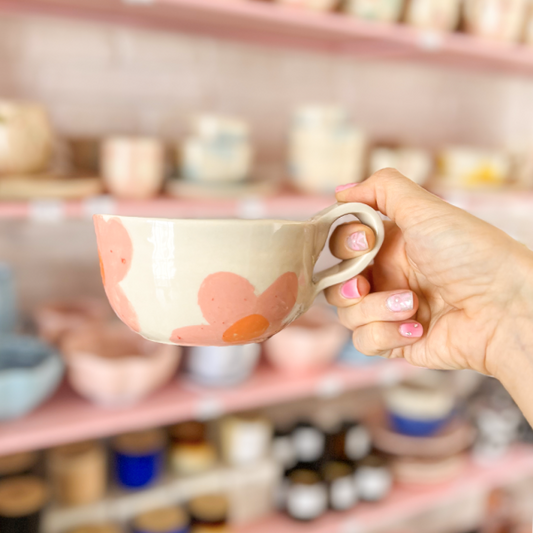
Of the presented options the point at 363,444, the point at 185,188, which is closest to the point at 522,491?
the point at 363,444

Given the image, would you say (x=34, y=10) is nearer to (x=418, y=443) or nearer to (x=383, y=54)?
(x=383, y=54)

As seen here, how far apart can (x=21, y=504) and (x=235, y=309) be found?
34.2 inches

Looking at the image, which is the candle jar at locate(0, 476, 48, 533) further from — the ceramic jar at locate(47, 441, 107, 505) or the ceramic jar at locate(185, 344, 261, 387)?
the ceramic jar at locate(185, 344, 261, 387)

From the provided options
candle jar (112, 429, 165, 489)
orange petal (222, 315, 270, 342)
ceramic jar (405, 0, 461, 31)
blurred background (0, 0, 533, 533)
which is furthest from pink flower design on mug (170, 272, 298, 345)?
ceramic jar (405, 0, 461, 31)

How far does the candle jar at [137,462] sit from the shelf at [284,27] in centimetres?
93

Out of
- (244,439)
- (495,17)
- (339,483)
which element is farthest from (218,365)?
(495,17)

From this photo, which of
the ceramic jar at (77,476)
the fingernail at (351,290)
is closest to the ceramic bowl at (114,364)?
the ceramic jar at (77,476)

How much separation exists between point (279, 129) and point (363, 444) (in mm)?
882

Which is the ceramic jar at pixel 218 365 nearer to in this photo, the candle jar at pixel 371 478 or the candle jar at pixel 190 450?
the candle jar at pixel 190 450

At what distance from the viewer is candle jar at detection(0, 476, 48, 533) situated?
1.04 m

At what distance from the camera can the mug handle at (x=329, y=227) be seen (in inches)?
19.2

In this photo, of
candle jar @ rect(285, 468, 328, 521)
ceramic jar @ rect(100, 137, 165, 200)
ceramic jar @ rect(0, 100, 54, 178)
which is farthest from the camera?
candle jar @ rect(285, 468, 328, 521)

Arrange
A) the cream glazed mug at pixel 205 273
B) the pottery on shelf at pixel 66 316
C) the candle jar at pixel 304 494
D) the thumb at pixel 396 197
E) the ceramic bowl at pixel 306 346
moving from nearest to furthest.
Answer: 1. the cream glazed mug at pixel 205 273
2. the thumb at pixel 396 197
3. the pottery on shelf at pixel 66 316
4. the ceramic bowl at pixel 306 346
5. the candle jar at pixel 304 494

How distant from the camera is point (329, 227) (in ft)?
1.69
